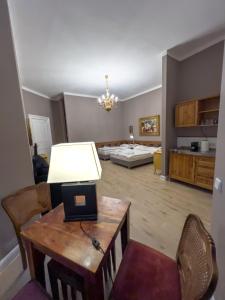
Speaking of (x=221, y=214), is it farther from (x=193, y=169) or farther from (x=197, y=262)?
(x=193, y=169)

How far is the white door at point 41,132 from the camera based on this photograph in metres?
5.25

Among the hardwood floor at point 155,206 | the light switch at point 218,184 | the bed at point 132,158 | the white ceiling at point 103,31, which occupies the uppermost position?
the white ceiling at point 103,31

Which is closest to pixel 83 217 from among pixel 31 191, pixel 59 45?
pixel 31 191

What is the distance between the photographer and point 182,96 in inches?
145

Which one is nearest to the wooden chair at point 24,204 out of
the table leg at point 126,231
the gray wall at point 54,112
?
the table leg at point 126,231

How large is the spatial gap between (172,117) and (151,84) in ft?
8.99

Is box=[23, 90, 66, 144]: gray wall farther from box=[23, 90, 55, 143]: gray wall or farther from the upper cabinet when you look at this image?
the upper cabinet

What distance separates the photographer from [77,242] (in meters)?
0.89

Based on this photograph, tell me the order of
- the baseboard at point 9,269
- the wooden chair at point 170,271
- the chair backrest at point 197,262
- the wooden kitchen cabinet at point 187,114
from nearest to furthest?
the chair backrest at point 197,262 < the wooden chair at point 170,271 < the baseboard at point 9,269 < the wooden kitchen cabinet at point 187,114

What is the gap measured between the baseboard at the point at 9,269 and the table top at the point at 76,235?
0.86m

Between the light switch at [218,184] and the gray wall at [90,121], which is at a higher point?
the gray wall at [90,121]

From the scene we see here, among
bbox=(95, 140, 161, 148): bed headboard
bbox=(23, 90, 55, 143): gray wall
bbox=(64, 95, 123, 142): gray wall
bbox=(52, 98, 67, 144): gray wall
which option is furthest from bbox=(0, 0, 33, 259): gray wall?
bbox=(95, 140, 161, 148): bed headboard

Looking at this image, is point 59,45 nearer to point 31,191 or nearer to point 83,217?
point 31,191

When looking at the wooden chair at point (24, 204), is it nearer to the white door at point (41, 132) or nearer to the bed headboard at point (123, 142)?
the white door at point (41, 132)
